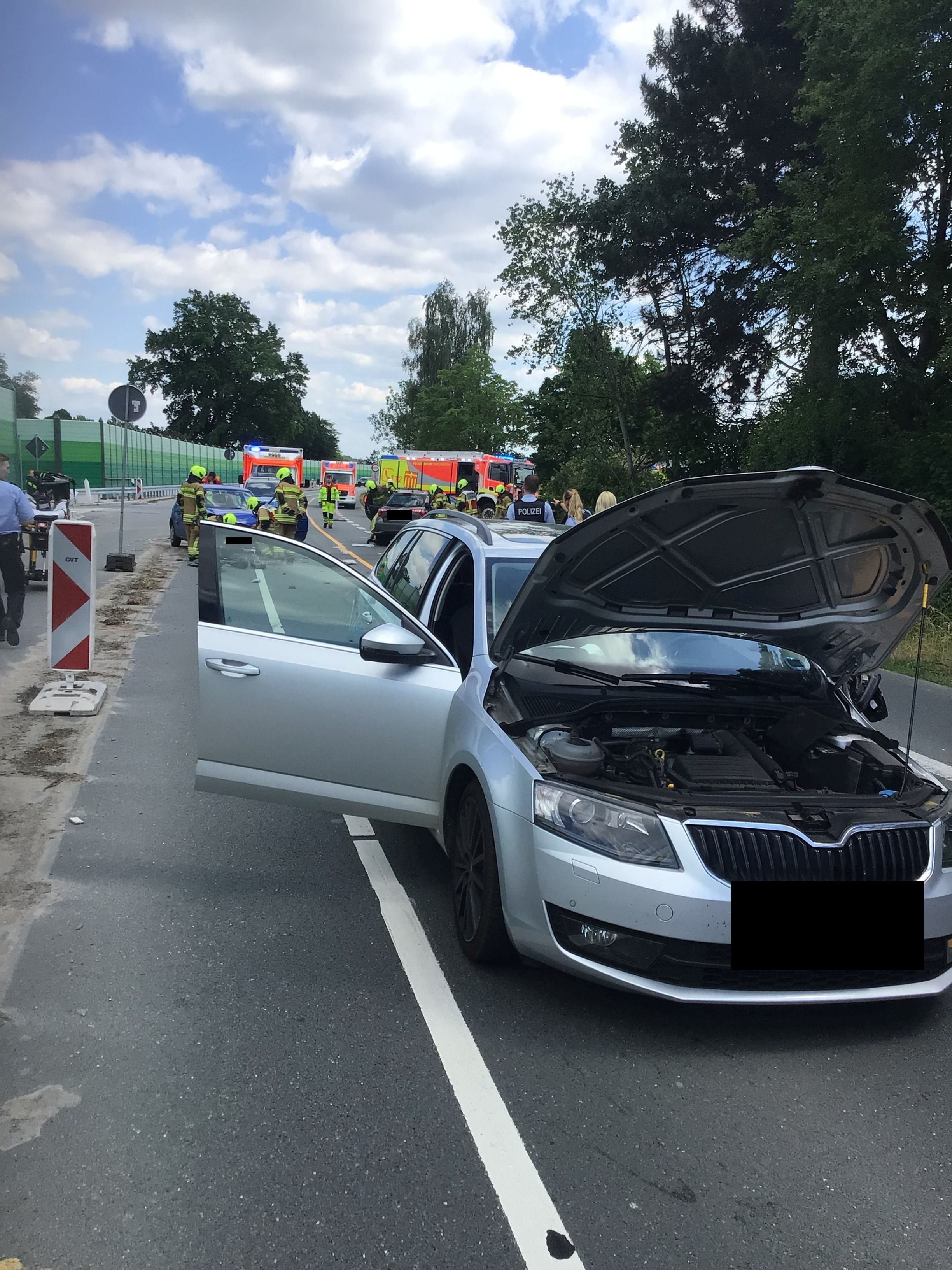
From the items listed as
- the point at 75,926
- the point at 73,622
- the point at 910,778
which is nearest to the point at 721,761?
the point at 910,778

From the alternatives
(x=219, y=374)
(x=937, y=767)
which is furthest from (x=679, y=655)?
(x=219, y=374)

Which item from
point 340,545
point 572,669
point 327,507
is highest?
point 572,669

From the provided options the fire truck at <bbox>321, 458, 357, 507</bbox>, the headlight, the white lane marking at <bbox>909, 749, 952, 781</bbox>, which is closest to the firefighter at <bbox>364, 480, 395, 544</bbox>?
the fire truck at <bbox>321, 458, 357, 507</bbox>

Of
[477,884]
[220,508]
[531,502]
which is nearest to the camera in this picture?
[477,884]

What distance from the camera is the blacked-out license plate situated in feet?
10.7

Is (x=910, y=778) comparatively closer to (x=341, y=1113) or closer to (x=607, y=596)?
(x=607, y=596)

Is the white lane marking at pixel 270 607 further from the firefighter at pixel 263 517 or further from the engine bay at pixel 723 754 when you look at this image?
the firefighter at pixel 263 517

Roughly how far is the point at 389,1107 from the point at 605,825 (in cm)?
107

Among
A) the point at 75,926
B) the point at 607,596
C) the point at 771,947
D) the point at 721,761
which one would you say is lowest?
the point at 75,926

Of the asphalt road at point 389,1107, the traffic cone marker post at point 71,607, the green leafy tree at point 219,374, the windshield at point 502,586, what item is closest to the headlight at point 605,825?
the asphalt road at point 389,1107

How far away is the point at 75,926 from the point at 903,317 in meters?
17.9

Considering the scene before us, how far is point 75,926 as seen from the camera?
4242mm

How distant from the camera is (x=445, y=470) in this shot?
48.0 m

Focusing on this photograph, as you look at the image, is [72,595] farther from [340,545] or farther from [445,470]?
[445,470]
